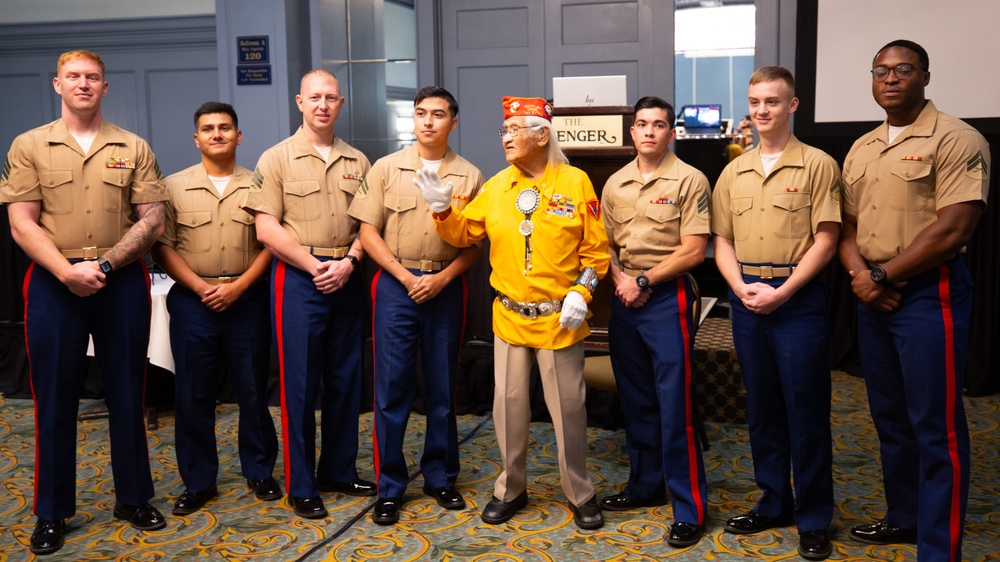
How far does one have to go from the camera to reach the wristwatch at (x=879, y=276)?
2.83 metres

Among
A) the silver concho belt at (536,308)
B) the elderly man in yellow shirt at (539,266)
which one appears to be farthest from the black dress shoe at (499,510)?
the silver concho belt at (536,308)

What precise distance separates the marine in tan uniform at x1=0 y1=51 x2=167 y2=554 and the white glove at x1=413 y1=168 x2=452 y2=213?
3.42 ft

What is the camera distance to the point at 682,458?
10.8 feet

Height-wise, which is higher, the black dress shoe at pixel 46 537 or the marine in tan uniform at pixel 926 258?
the marine in tan uniform at pixel 926 258

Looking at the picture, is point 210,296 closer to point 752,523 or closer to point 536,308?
point 536,308

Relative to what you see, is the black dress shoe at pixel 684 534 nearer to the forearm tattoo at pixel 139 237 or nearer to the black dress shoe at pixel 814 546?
the black dress shoe at pixel 814 546

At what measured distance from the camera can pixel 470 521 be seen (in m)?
3.41

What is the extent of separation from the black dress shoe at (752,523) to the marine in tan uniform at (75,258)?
2.14 m

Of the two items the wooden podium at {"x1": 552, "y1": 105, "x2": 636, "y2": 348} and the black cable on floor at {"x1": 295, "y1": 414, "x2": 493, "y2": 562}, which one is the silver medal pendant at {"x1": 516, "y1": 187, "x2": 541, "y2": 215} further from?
the black cable on floor at {"x1": 295, "y1": 414, "x2": 493, "y2": 562}

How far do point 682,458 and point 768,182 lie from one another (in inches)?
41.2

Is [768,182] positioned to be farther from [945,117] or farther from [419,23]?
[419,23]

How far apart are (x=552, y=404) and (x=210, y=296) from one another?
1.39 m

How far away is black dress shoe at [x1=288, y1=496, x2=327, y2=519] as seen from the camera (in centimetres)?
344

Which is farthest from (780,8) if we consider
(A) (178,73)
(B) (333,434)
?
(A) (178,73)
